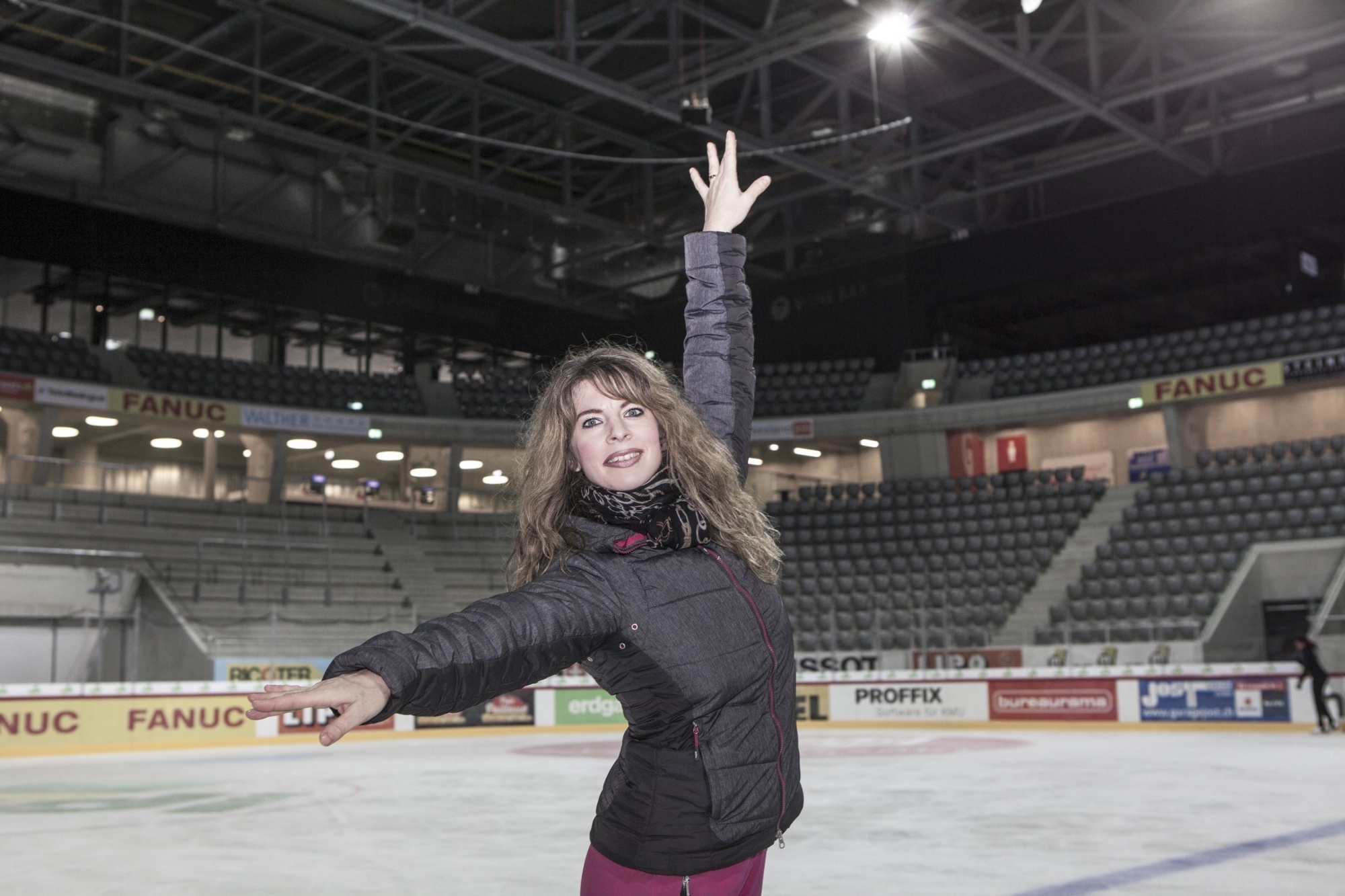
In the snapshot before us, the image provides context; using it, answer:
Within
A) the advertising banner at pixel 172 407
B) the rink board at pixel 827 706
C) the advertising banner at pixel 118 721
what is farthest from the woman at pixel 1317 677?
the advertising banner at pixel 172 407

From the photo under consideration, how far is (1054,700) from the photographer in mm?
19219

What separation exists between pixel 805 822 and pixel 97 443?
28.7 metres

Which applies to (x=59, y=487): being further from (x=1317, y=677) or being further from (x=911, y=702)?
(x=1317, y=677)

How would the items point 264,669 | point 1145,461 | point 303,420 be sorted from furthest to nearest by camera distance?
point 1145,461 → point 303,420 → point 264,669

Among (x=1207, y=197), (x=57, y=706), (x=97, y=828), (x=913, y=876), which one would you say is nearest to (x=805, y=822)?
(x=913, y=876)

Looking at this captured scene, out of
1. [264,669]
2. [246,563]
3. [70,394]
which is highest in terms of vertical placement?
[70,394]

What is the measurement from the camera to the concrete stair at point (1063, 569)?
21984 millimetres

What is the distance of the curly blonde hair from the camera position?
2047 mm

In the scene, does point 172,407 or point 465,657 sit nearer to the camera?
point 465,657

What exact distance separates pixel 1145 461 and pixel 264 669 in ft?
72.8

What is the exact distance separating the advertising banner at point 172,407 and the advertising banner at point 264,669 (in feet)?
32.4

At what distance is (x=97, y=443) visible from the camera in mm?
31406

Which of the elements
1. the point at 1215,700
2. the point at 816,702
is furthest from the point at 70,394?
the point at 1215,700

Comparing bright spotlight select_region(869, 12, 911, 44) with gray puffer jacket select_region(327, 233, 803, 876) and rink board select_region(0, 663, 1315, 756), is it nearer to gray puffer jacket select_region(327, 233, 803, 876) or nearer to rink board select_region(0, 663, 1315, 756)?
rink board select_region(0, 663, 1315, 756)
